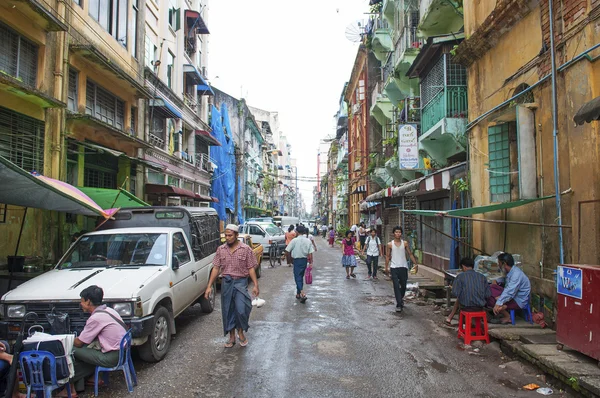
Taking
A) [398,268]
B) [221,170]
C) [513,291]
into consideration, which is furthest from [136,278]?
[221,170]

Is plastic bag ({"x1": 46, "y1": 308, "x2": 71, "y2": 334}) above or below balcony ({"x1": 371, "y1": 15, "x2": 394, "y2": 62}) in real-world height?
below

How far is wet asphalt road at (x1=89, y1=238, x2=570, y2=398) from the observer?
4.88 meters

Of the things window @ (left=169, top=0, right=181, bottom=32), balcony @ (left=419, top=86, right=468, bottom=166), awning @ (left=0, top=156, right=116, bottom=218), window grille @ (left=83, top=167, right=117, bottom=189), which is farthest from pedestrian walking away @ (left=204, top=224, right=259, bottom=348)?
window @ (left=169, top=0, right=181, bottom=32)

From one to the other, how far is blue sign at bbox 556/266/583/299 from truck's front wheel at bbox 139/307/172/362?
531cm

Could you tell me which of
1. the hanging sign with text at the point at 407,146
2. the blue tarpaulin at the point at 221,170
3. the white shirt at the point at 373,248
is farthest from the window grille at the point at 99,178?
the blue tarpaulin at the point at 221,170

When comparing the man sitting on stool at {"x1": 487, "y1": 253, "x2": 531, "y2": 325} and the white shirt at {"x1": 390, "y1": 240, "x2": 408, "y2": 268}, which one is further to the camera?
the white shirt at {"x1": 390, "y1": 240, "x2": 408, "y2": 268}

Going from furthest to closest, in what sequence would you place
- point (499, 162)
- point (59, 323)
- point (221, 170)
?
point (221, 170) → point (499, 162) → point (59, 323)

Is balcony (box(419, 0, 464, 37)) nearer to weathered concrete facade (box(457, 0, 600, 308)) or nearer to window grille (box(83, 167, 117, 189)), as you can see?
weathered concrete facade (box(457, 0, 600, 308))

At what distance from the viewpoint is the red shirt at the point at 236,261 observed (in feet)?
21.5

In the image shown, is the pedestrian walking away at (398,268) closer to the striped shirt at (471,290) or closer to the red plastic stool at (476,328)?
the striped shirt at (471,290)

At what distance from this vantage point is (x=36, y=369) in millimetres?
4070

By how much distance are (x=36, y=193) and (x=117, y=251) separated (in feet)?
6.57

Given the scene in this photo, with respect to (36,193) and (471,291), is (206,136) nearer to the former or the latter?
(36,193)

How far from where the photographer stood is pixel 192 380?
5.16m
